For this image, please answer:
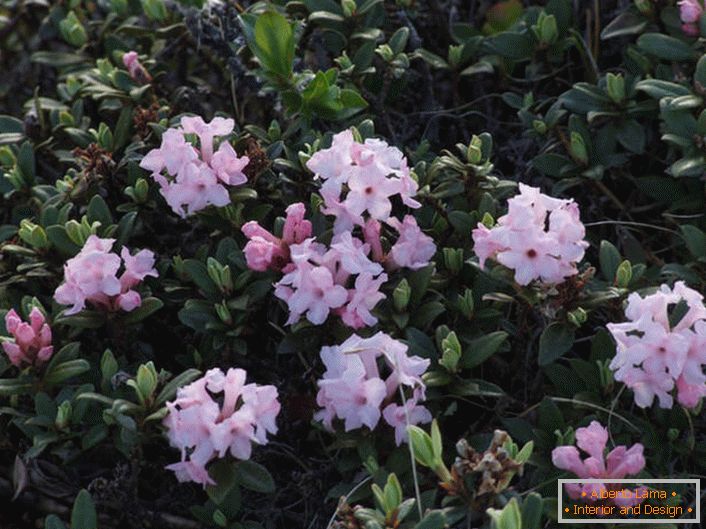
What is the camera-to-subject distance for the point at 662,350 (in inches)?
76.9

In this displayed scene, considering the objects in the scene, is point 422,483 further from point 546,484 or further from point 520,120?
point 520,120

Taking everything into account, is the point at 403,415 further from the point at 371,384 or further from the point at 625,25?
the point at 625,25

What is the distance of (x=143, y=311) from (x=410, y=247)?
55cm

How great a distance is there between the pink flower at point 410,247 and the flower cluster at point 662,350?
0.44 metres

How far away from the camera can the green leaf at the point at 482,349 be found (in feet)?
7.02

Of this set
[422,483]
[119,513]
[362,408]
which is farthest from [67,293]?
[422,483]

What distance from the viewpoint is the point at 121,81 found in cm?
288

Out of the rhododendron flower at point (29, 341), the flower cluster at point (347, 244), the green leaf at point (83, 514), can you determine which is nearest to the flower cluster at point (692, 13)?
the flower cluster at point (347, 244)

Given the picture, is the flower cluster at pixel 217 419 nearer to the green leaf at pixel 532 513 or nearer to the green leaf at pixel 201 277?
the green leaf at pixel 201 277

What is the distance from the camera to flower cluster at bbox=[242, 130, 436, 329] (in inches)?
84.0

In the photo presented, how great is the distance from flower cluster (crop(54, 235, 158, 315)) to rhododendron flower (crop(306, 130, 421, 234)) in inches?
16.3

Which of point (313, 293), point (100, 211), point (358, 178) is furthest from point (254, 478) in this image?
point (100, 211)

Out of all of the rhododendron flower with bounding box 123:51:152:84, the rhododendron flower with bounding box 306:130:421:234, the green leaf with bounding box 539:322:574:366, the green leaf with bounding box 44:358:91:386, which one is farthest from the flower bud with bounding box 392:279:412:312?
the rhododendron flower with bounding box 123:51:152:84

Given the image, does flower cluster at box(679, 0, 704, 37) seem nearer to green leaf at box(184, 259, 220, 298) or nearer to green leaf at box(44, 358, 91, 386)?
green leaf at box(184, 259, 220, 298)
